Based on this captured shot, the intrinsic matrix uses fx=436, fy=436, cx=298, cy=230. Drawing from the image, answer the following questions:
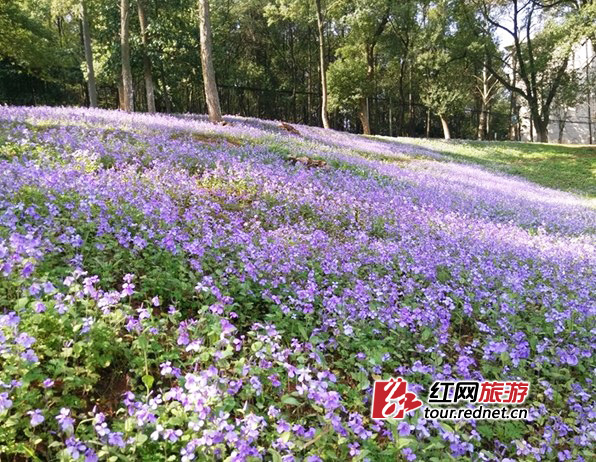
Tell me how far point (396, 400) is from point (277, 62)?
46.6 meters

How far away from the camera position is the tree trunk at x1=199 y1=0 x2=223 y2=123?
15669mm

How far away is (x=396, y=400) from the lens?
3.13 metres

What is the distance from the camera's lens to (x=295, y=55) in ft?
155

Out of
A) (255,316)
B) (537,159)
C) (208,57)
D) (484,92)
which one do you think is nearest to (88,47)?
(208,57)

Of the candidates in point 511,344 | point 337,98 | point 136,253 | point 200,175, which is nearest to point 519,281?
point 511,344

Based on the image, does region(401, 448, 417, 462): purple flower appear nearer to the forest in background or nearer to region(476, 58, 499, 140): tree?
the forest in background

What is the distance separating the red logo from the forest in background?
57.9 ft

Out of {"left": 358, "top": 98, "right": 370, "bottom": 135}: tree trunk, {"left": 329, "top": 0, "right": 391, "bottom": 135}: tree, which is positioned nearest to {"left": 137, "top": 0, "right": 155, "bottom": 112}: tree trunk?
{"left": 329, "top": 0, "right": 391, "bottom": 135}: tree

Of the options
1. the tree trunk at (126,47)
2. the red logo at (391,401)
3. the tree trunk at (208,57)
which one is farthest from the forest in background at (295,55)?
the red logo at (391,401)

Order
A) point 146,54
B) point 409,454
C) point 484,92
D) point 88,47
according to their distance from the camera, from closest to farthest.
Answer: point 409,454, point 88,47, point 146,54, point 484,92

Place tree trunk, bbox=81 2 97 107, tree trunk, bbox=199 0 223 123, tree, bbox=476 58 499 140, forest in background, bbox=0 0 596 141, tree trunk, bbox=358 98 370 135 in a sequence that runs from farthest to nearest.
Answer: tree, bbox=476 58 499 140 → tree trunk, bbox=358 98 370 135 → forest in background, bbox=0 0 596 141 → tree trunk, bbox=81 2 97 107 → tree trunk, bbox=199 0 223 123

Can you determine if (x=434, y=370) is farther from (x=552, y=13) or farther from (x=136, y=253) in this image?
(x=552, y=13)

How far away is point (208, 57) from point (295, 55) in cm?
3364

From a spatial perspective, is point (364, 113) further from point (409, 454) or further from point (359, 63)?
point (409, 454)
